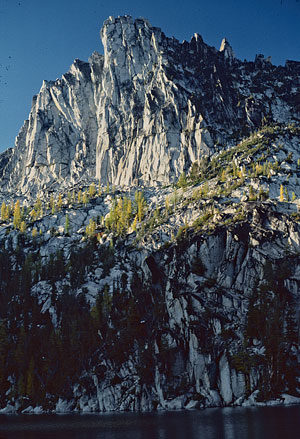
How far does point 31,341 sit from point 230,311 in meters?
60.9

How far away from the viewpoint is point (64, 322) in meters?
133

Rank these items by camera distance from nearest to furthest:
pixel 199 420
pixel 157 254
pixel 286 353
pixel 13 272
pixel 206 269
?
pixel 199 420, pixel 286 353, pixel 206 269, pixel 157 254, pixel 13 272

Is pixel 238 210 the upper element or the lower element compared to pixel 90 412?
upper

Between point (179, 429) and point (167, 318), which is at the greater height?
point (167, 318)

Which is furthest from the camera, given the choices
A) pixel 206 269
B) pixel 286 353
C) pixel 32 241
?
pixel 32 241

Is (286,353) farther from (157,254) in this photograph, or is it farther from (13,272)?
(13,272)

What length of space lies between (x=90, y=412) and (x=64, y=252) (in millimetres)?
77194

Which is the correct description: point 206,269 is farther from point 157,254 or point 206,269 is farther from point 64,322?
point 64,322

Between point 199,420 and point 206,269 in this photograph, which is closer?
point 199,420

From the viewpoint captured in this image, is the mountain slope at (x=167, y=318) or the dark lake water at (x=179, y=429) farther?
the mountain slope at (x=167, y=318)

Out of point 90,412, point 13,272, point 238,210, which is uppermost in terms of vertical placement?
point 238,210

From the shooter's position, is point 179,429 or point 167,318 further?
point 167,318

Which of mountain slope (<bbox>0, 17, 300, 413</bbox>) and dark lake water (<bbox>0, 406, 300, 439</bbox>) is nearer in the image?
dark lake water (<bbox>0, 406, 300, 439</bbox>)

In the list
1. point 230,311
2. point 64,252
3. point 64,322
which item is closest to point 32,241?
point 64,252
